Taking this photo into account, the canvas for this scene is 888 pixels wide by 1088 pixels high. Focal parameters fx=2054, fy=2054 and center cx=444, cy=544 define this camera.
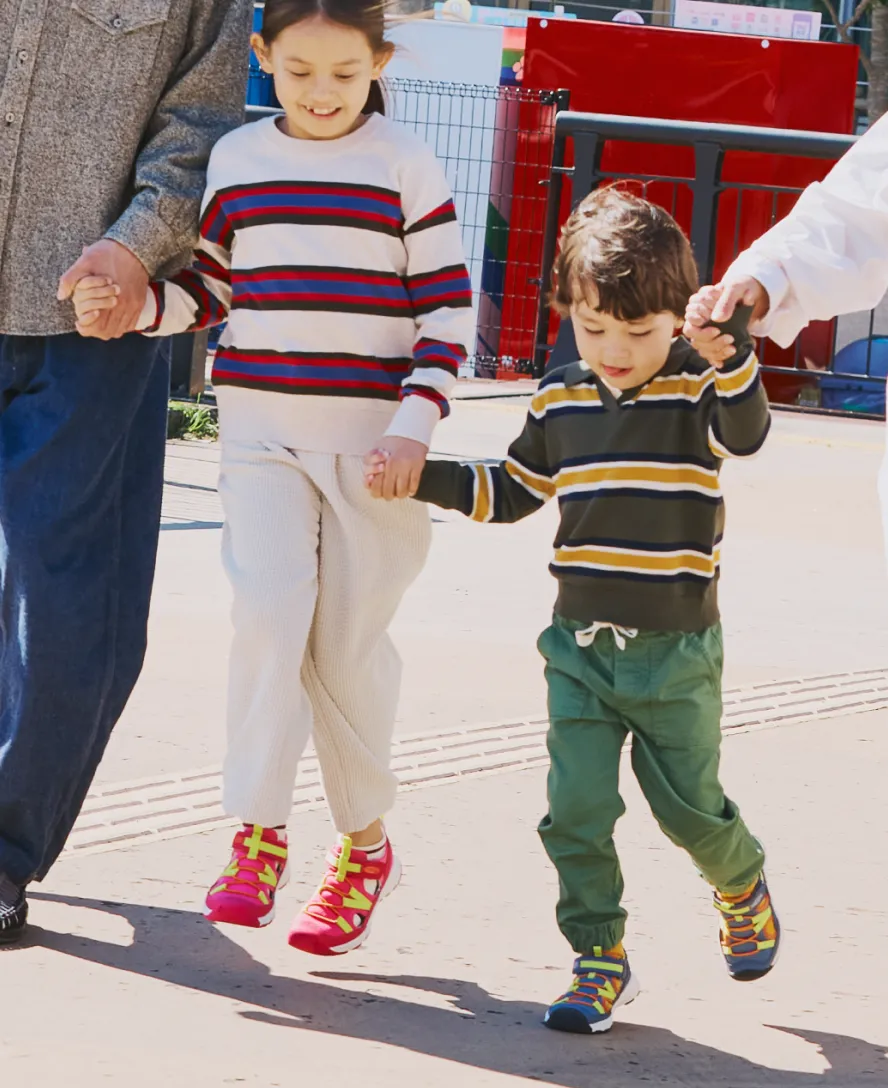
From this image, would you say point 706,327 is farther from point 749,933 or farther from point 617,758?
point 749,933

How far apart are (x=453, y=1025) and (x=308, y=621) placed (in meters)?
0.66

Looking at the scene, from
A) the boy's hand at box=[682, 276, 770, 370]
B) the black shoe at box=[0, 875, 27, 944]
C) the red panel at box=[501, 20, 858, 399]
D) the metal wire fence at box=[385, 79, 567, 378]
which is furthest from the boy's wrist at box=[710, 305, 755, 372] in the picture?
the red panel at box=[501, 20, 858, 399]

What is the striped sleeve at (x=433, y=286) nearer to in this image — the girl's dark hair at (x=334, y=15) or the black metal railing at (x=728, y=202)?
the girl's dark hair at (x=334, y=15)

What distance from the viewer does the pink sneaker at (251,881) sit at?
3154 mm

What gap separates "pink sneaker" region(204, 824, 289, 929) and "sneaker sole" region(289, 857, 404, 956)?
0.34ft

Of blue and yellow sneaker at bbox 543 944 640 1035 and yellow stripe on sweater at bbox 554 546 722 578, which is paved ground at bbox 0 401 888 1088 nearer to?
blue and yellow sneaker at bbox 543 944 640 1035

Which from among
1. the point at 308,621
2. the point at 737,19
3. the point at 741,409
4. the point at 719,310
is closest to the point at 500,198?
the point at 737,19

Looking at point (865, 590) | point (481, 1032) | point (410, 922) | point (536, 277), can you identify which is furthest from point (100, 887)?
point (536, 277)

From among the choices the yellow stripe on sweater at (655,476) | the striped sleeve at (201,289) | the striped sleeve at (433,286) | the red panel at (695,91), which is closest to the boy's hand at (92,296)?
the striped sleeve at (201,289)

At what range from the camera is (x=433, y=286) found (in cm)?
320

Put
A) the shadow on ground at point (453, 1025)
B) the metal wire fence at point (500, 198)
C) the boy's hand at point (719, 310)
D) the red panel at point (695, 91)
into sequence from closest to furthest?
the boy's hand at point (719, 310) < the shadow on ground at point (453, 1025) < the metal wire fence at point (500, 198) < the red panel at point (695, 91)

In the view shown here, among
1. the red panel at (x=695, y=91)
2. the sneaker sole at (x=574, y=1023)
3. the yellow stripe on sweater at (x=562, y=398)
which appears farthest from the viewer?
the red panel at (x=695, y=91)

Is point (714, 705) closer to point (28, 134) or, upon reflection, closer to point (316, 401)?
point (316, 401)

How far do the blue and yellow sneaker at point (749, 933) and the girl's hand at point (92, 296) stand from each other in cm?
132
